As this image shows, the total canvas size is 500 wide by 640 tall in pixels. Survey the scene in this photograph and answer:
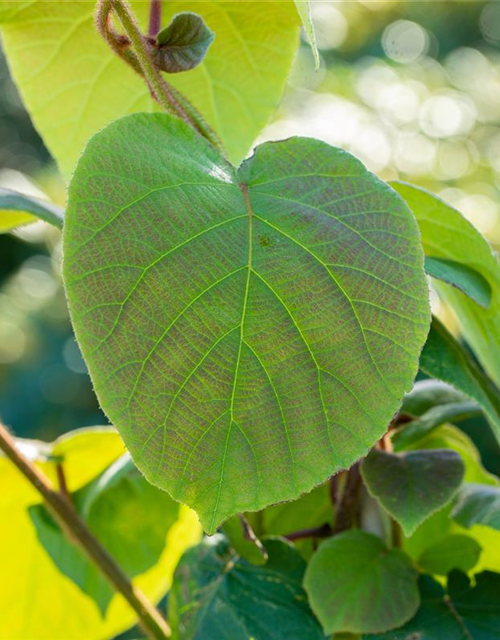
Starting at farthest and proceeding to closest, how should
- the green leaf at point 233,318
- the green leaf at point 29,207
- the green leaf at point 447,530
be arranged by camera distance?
the green leaf at point 447,530
the green leaf at point 29,207
the green leaf at point 233,318

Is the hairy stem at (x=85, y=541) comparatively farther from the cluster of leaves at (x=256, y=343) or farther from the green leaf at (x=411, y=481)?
the green leaf at (x=411, y=481)

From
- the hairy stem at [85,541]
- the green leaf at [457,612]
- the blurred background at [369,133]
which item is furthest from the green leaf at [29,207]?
the blurred background at [369,133]

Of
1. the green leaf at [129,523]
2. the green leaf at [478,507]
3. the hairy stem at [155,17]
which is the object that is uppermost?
the hairy stem at [155,17]

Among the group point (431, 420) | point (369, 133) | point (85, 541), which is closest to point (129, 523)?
point (85, 541)

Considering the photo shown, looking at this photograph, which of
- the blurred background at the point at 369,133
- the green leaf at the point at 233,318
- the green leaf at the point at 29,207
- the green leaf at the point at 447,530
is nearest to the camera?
the green leaf at the point at 233,318

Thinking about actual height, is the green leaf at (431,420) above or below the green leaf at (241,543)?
below

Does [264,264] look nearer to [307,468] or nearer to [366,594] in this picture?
[307,468]

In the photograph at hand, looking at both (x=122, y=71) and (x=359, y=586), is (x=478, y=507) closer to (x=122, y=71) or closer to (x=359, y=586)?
(x=359, y=586)
